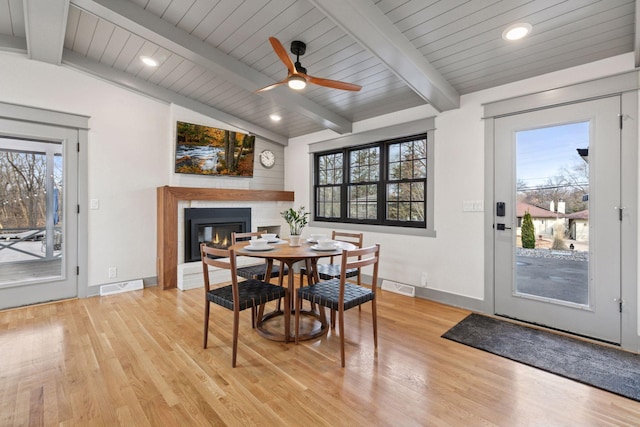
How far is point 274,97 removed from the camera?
3.67 metres

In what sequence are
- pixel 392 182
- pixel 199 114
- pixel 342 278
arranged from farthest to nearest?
pixel 199 114
pixel 392 182
pixel 342 278

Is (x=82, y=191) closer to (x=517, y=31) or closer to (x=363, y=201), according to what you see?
(x=363, y=201)

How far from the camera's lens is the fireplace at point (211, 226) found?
441cm

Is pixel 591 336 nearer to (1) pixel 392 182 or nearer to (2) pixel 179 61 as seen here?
(1) pixel 392 182

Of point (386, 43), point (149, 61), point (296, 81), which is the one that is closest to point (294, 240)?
point (296, 81)

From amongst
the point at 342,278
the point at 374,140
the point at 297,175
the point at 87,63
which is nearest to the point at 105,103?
the point at 87,63

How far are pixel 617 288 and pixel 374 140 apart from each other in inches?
118

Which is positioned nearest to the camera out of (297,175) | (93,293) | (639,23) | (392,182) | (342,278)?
(639,23)

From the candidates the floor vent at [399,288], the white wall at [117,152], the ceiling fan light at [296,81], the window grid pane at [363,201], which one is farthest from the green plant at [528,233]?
the white wall at [117,152]

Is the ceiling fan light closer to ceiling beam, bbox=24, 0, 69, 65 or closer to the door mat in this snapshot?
ceiling beam, bbox=24, 0, 69, 65

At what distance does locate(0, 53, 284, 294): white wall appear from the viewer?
11.4ft

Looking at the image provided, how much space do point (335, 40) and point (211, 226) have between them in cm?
329

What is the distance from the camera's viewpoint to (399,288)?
3.97m

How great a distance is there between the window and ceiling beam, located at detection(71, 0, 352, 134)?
45.2 inches
